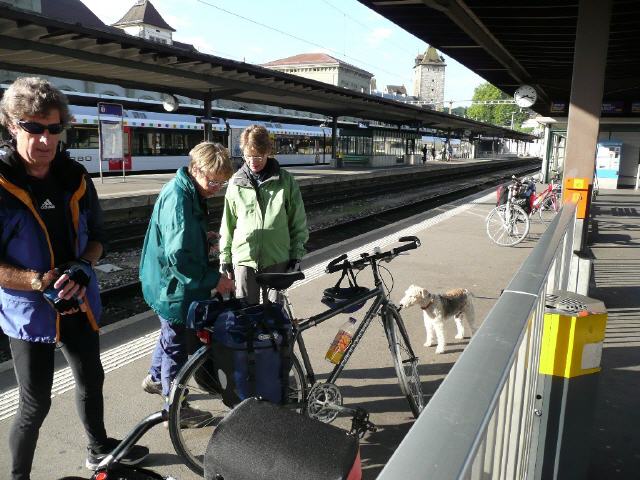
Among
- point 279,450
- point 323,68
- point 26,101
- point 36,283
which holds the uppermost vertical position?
point 323,68

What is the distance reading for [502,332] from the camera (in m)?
1.50

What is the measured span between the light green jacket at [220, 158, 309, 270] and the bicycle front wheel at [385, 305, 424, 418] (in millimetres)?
932

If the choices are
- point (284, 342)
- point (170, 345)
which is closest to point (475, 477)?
point (284, 342)

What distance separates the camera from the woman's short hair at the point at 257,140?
3773mm

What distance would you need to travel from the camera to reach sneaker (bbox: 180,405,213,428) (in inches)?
124

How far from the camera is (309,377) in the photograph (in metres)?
3.48

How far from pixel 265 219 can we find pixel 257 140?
→ 1.87 ft

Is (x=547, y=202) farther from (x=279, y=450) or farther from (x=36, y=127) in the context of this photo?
(x=279, y=450)

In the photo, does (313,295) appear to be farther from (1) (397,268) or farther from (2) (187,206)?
(2) (187,206)

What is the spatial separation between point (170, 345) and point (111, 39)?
1087cm

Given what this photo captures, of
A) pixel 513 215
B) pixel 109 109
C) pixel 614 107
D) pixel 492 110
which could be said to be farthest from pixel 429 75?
pixel 513 215

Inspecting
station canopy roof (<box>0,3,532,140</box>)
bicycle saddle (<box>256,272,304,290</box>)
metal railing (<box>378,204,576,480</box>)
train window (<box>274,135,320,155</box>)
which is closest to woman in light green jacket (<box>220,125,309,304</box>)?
bicycle saddle (<box>256,272,304,290</box>)

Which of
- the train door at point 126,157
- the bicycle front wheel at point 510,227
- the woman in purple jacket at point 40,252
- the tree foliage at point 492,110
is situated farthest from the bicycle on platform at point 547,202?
the tree foliage at point 492,110

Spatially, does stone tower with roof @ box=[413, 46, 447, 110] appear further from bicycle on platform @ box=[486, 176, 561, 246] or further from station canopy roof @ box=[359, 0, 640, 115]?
bicycle on platform @ box=[486, 176, 561, 246]
